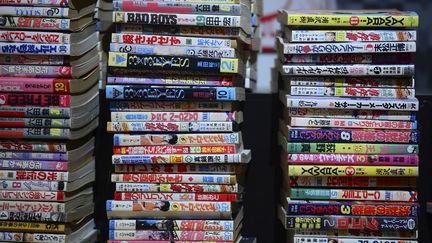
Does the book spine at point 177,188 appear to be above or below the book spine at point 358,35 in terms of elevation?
below

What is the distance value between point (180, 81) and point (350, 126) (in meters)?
0.52

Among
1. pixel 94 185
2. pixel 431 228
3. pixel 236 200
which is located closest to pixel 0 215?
pixel 94 185

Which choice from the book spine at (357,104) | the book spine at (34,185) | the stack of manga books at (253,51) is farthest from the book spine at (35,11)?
the book spine at (357,104)

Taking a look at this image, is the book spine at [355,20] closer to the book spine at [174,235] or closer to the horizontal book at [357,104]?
the horizontal book at [357,104]

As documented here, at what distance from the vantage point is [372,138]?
2.24 m

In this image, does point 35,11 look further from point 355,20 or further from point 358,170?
point 358,170

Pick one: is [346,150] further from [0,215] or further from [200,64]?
[0,215]

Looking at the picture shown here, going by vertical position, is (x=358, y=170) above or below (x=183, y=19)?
below

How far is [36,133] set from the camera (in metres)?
2.28

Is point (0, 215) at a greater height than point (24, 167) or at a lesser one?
lesser

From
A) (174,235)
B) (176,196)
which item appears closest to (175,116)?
(176,196)

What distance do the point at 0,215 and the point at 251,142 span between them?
0.81 metres

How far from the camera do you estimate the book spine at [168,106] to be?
88.7 inches

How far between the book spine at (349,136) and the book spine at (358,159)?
0.15 ft
